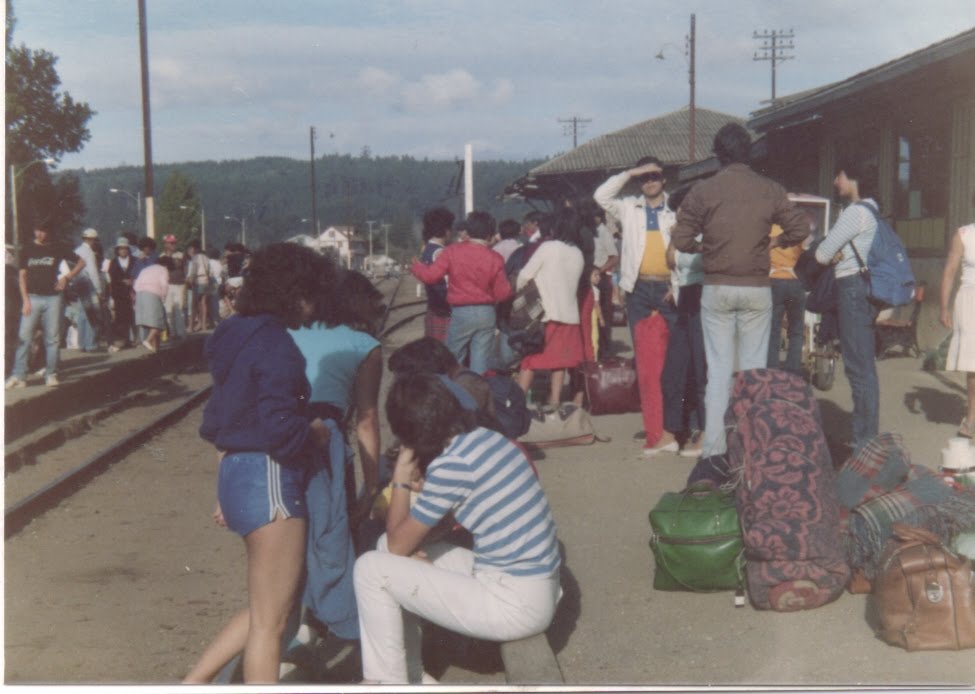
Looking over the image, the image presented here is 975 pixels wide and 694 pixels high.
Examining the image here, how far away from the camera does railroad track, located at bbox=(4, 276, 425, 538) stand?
8977 mm

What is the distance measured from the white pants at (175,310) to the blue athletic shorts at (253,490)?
741 inches

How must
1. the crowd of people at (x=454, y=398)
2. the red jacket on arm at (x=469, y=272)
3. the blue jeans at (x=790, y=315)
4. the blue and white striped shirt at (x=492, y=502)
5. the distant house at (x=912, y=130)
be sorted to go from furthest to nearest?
1. the distant house at (x=912, y=130)
2. the red jacket on arm at (x=469, y=272)
3. the blue jeans at (x=790, y=315)
4. the blue and white striped shirt at (x=492, y=502)
5. the crowd of people at (x=454, y=398)

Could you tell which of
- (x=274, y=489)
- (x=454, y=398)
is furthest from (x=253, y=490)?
(x=454, y=398)

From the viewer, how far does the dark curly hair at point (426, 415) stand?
4414mm

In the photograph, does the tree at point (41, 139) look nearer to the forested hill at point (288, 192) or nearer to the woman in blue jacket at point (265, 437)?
the forested hill at point (288, 192)

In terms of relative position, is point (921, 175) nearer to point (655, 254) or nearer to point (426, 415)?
point (655, 254)

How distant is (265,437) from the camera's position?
13.0 feet

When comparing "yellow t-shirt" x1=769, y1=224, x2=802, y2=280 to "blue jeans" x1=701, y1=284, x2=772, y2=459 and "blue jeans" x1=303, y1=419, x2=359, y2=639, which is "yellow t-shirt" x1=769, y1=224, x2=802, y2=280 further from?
"blue jeans" x1=303, y1=419, x2=359, y2=639

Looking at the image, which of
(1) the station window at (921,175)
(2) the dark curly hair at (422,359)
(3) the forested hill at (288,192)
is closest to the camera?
(2) the dark curly hair at (422,359)

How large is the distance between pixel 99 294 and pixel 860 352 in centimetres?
1428

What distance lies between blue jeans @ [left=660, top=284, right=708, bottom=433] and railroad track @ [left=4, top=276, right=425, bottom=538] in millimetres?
2295

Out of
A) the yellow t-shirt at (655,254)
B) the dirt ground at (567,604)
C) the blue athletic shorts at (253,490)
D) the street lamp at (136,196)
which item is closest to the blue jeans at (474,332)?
the dirt ground at (567,604)

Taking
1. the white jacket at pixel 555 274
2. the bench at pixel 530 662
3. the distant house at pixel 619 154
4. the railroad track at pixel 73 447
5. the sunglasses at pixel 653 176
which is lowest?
the railroad track at pixel 73 447

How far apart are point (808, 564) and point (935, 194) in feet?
38.5
